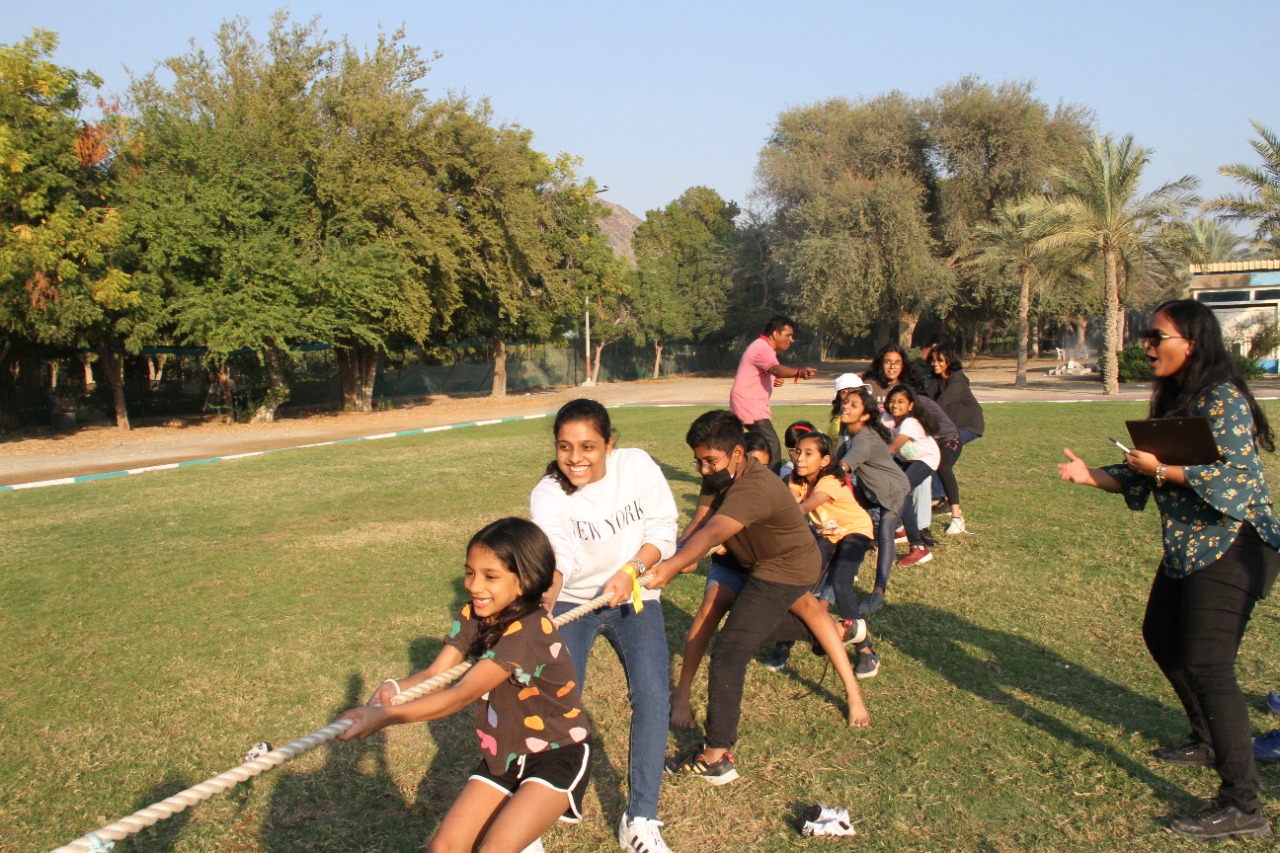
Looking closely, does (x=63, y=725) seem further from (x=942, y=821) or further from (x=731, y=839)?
(x=942, y=821)

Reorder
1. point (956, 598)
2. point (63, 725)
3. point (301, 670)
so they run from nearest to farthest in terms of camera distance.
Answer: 1. point (63, 725)
2. point (301, 670)
3. point (956, 598)

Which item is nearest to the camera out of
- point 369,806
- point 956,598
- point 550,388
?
point 369,806

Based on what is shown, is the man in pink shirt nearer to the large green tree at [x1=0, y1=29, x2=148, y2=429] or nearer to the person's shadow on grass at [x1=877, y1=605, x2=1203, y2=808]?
the person's shadow on grass at [x1=877, y1=605, x2=1203, y2=808]

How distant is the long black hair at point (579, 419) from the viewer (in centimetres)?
387

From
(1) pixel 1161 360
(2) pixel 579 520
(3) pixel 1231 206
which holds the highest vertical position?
(3) pixel 1231 206

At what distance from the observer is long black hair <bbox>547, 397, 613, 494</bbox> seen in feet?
12.7

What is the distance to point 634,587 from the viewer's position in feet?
12.3

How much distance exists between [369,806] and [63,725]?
207 centimetres

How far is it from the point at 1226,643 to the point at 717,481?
2.18m

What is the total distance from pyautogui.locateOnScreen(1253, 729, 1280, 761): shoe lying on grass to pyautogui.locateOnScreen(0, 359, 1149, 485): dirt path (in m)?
17.6

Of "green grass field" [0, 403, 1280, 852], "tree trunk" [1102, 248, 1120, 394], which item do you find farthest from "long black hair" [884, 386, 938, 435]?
"tree trunk" [1102, 248, 1120, 394]

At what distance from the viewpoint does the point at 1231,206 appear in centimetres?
3262

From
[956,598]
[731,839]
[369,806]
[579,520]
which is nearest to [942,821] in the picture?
[731,839]

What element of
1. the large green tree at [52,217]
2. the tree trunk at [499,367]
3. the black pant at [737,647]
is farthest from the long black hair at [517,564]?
the tree trunk at [499,367]
